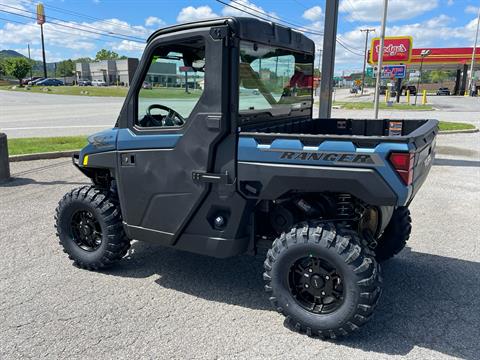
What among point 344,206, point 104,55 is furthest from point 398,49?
point 104,55

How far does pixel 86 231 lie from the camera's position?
4297mm

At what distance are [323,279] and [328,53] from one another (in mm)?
6803

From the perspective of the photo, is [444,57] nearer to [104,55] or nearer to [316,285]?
[316,285]

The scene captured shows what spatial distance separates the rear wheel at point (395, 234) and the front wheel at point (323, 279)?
130cm

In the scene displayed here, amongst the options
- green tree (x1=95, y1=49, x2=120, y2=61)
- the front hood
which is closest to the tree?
green tree (x1=95, y1=49, x2=120, y2=61)

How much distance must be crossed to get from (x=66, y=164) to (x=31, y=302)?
6.26m

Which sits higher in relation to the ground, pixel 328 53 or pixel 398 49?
pixel 398 49

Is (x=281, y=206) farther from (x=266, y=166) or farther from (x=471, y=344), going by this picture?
(x=471, y=344)

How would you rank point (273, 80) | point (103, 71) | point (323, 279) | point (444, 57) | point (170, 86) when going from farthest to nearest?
point (103, 71)
point (444, 57)
point (273, 80)
point (170, 86)
point (323, 279)

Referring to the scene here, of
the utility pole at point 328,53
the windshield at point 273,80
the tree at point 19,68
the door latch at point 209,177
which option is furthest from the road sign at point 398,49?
the tree at point 19,68

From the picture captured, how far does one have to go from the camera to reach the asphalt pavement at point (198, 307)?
301cm

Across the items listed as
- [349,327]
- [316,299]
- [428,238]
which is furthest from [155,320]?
[428,238]

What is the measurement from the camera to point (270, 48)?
3.66 meters

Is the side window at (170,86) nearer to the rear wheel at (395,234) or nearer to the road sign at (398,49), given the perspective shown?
the rear wheel at (395,234)
